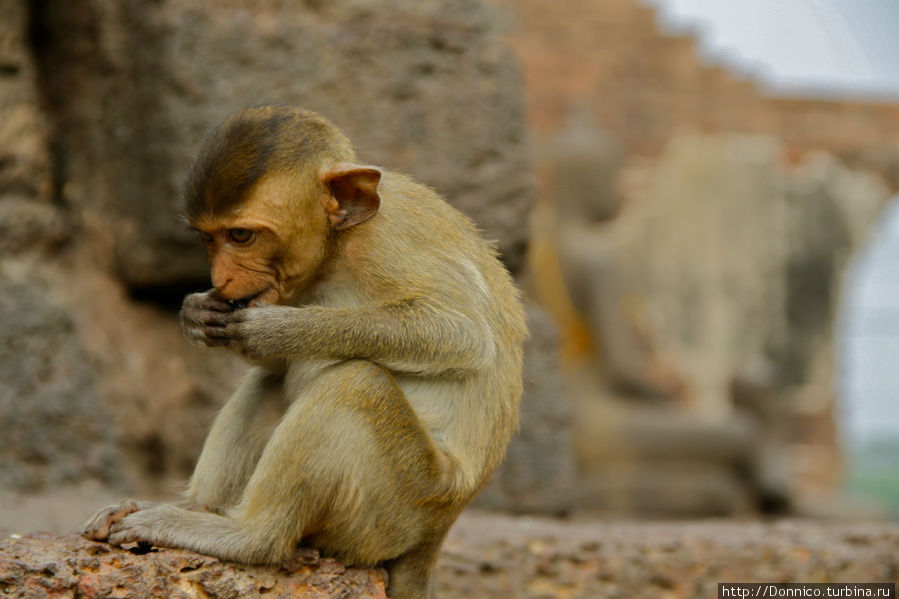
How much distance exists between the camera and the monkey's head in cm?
331

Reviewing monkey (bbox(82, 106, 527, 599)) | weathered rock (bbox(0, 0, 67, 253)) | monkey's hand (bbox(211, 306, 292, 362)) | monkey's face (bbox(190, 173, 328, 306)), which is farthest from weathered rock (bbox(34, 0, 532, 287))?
monkey's hand (bbox(211, 306, 292, 362))

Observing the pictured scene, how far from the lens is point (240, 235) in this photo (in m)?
3.34

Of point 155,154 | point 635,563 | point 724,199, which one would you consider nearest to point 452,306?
point 635,563

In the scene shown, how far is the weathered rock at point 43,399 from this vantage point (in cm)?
534

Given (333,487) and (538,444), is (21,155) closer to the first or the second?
(538,444)

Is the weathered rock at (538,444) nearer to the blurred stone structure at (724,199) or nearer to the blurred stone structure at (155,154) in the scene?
the blurred stone structure at (155,154)

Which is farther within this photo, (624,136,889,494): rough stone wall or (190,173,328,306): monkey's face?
(624,136,889,494): rough stone wall

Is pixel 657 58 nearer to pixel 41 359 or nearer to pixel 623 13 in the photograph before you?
pixel 623 13

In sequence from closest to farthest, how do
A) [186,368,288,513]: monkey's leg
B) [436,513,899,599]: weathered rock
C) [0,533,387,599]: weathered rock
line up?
[0,533,387,599]: weathered rock
[186,368,288,513]: monkey's leg
[436,513,899,599]: weathered rock

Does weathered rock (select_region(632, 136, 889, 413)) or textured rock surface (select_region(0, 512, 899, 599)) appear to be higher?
weathered rock (select_region(632, 136, 889, 413))

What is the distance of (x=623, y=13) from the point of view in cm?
Answer: 1862

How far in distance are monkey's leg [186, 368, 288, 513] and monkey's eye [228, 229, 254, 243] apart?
52cm

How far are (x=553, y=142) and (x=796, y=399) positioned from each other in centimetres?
771

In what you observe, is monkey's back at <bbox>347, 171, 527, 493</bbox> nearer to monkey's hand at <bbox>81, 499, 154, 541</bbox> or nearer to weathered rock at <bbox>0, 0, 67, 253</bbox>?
monkey's hand at <bbox>81, 499, 154, 541</bbox>
